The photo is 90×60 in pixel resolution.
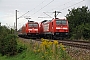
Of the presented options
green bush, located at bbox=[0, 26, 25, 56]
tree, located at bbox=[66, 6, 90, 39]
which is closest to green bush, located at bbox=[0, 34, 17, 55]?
green bush, located at bbox=[0, 26, 25, 56]

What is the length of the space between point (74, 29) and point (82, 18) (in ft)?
9.93

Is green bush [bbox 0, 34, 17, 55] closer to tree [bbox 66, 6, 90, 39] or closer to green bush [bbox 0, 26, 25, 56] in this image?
green bush [bbox 0, 26, 25, 56]

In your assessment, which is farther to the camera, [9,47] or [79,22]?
[79,22]

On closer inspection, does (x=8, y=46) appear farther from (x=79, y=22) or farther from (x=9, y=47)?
(x=79, y=22)

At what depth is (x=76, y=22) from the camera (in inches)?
1829

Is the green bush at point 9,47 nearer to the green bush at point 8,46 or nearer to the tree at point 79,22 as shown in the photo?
the green bush at point 8,46

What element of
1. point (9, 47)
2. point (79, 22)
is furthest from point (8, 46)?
point (79, 22)

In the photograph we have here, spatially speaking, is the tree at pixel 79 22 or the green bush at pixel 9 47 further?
the tree at pixel 79 22

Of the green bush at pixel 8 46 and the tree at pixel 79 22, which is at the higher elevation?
the tree at pixel 79 22

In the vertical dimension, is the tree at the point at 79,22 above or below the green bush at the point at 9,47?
above

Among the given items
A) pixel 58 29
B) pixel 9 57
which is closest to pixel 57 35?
pixel 58 29

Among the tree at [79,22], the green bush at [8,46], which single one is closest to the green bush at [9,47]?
the green bush at [8,46]

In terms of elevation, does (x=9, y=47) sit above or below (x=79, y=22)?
below

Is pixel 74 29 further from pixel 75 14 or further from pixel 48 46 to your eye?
pixel 48 46
